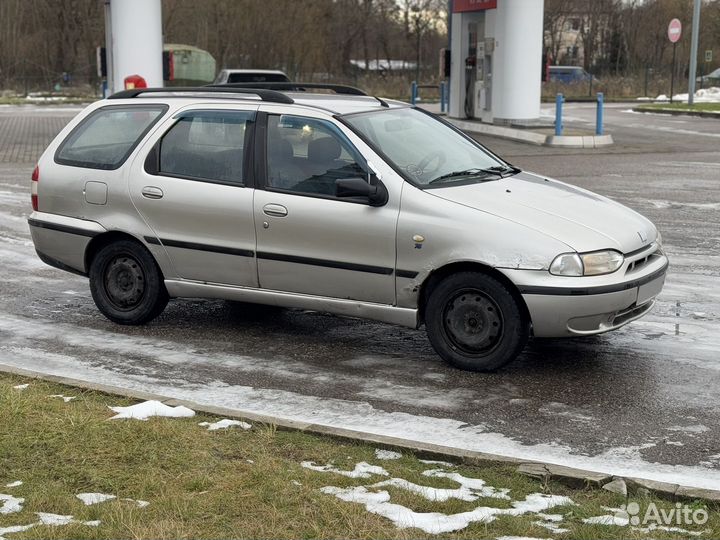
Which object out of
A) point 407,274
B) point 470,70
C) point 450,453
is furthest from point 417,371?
point 470,70

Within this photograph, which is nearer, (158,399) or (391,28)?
(158,399)

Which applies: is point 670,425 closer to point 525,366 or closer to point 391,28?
point 525,366

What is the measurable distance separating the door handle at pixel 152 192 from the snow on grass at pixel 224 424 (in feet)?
8.32

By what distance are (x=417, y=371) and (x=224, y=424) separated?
1.68m

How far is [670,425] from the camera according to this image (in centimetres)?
571

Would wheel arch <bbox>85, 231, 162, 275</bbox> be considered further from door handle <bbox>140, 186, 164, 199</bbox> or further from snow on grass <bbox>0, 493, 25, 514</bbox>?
snow on grass <bbox>0, 493, 25, 514</bbox>

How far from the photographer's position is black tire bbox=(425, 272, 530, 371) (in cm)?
648

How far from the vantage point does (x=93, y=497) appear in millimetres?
4527

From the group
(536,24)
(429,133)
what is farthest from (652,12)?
(429,133)

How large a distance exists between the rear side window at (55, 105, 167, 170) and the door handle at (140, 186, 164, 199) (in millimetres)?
351

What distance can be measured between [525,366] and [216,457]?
257cm

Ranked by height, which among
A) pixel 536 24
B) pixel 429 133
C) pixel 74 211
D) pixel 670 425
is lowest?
pixel 670 425

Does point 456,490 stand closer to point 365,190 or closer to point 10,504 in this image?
point 10,504

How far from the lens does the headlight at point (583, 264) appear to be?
6.31m
